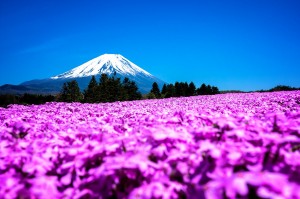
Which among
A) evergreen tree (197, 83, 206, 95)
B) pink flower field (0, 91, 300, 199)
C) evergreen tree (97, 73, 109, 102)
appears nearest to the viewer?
pink flower field (0, 91, 300, 199)

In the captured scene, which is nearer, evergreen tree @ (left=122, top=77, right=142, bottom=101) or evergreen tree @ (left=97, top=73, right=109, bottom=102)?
evergreen tree @ (left=97, top=73, right=109, bottom=102)

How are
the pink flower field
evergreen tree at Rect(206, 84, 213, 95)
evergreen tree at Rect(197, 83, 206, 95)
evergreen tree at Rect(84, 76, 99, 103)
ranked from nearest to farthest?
1. the pink flower field
2. evergreen tree at Rect(84, 76, 99, 103)
3. evergreen tree at Rect(197, 83, 206, 95)
4. evergreen tree at Rect(206, 84, 213, 95)

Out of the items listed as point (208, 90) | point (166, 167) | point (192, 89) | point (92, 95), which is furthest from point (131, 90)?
point (166, 167)

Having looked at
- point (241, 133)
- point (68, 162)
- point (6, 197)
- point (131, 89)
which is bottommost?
point (6, 197)

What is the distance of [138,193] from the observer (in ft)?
7.18

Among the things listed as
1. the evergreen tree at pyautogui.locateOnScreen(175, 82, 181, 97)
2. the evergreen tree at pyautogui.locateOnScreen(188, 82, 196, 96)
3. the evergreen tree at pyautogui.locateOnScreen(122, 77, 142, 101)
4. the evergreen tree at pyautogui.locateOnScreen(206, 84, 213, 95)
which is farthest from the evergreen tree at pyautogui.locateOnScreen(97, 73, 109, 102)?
the evergreen tree at pyautogui.locateOnScreen(206, 84, 213, 95)

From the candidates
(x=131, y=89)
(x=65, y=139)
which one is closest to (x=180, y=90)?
(x=131, y=89)

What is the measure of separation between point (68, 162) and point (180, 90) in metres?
49.5

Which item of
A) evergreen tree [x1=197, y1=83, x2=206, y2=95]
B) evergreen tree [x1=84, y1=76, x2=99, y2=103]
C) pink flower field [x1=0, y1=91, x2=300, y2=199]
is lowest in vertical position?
pink flower field [x1=0, y1=91, x2=300, y2=199]

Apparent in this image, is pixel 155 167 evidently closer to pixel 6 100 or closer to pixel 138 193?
pixel 138 193

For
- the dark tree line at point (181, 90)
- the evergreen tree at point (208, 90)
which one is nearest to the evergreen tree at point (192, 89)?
the dark tree line at point (181, 90)

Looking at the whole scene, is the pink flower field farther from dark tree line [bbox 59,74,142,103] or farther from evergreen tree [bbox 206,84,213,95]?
evergreen tree [bbox 206,84,213,95]

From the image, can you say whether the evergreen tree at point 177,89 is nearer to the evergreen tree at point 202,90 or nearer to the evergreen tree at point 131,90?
the evergreen tree at point 202,90

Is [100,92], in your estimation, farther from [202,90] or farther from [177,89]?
[202,90]
